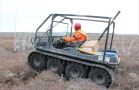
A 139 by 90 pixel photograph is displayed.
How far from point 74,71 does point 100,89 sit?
7.29 feet

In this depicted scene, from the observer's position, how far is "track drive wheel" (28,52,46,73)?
32.7 ft

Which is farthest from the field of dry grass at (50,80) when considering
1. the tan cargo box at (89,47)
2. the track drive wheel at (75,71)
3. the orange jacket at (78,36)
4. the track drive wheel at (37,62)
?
the orange jacket at (78,36)

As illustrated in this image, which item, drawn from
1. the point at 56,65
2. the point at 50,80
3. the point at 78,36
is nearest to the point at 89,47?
the point at 78,36

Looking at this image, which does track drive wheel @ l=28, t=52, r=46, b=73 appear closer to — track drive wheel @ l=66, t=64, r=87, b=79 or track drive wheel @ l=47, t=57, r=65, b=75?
track drive wheel @ l=47, t=57, r=65, b=75

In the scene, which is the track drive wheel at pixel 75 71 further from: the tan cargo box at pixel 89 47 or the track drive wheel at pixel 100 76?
the tan cargo box at pixel 89 47

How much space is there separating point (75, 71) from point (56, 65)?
0.95 metres

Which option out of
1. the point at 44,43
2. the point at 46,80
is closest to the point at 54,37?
the point at 44,43

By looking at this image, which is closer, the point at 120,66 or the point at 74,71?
the point at 74,71

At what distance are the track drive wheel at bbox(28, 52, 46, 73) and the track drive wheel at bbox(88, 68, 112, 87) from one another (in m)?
2.42

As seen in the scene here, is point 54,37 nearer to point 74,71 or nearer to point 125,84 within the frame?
point 74,71

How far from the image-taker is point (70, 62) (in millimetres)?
9250

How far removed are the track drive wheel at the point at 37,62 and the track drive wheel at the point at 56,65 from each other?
0.42 meters

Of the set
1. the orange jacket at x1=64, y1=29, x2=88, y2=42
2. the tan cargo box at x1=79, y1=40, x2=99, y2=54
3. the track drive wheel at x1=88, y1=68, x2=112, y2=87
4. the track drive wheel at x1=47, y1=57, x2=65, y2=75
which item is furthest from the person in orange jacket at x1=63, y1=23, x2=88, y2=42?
the track drive wheel at x1=88, y1=68, x2=112, y2=87

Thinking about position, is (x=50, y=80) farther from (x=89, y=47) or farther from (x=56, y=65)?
(x=89, y=47)
